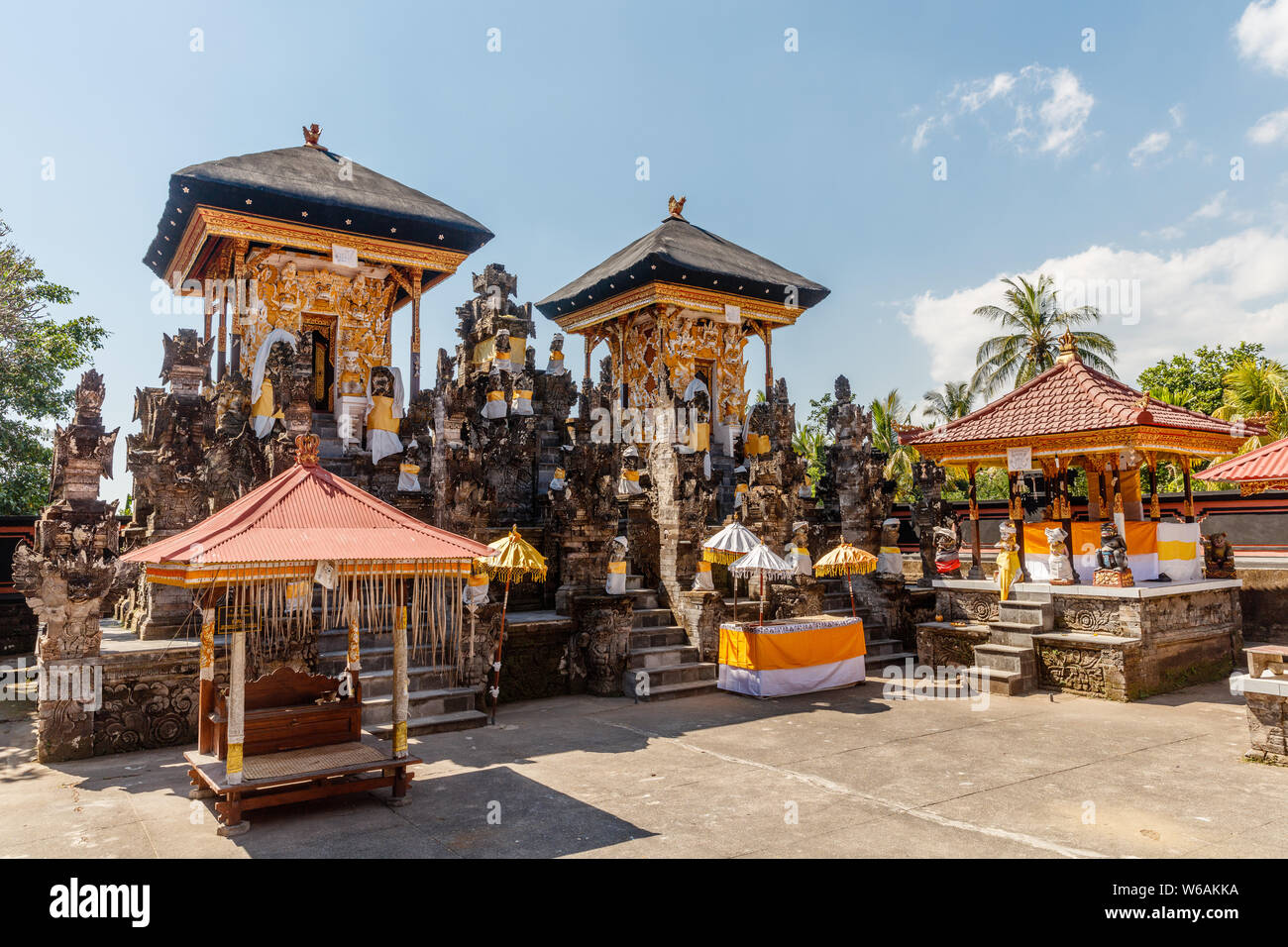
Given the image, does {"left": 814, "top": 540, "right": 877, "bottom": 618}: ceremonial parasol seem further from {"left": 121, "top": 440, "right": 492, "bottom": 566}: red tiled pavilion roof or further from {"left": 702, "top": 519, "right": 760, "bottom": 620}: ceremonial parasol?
{"left": 121, "top": 440, "right": 492, "bottom": 566}: red tiled pavilion roof

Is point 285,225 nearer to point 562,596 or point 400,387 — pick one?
point 400,387

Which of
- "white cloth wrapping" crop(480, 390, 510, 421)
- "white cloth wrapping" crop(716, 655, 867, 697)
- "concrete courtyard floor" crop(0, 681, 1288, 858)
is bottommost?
"concrete courtyard floor" crop(0, 681, 1288, 858)

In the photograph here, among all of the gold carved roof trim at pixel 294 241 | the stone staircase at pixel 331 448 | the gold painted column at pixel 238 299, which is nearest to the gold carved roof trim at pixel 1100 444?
the stone staircase at pixel 331 448

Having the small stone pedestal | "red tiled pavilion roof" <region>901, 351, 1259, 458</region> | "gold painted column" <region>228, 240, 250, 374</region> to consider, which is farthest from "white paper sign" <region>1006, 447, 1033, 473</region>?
"gold painted column" <region>228, 240, 250, 374</region>

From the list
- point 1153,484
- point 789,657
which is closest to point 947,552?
point 1153,484

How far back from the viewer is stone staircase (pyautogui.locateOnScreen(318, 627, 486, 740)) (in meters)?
9.45

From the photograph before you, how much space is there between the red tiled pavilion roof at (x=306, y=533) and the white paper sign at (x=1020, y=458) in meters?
10.5

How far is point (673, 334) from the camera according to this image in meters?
23.2

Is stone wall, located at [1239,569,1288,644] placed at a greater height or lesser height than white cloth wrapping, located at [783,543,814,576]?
lesser

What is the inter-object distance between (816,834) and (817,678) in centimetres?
624

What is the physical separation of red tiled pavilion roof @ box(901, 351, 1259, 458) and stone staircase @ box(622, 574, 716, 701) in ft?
20.0

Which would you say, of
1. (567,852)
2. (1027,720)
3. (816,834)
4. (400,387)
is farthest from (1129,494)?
(400,387)

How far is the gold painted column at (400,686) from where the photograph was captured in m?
7.08

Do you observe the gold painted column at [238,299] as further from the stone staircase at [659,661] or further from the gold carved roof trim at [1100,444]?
the gold carved roof trim at [1100,444]
